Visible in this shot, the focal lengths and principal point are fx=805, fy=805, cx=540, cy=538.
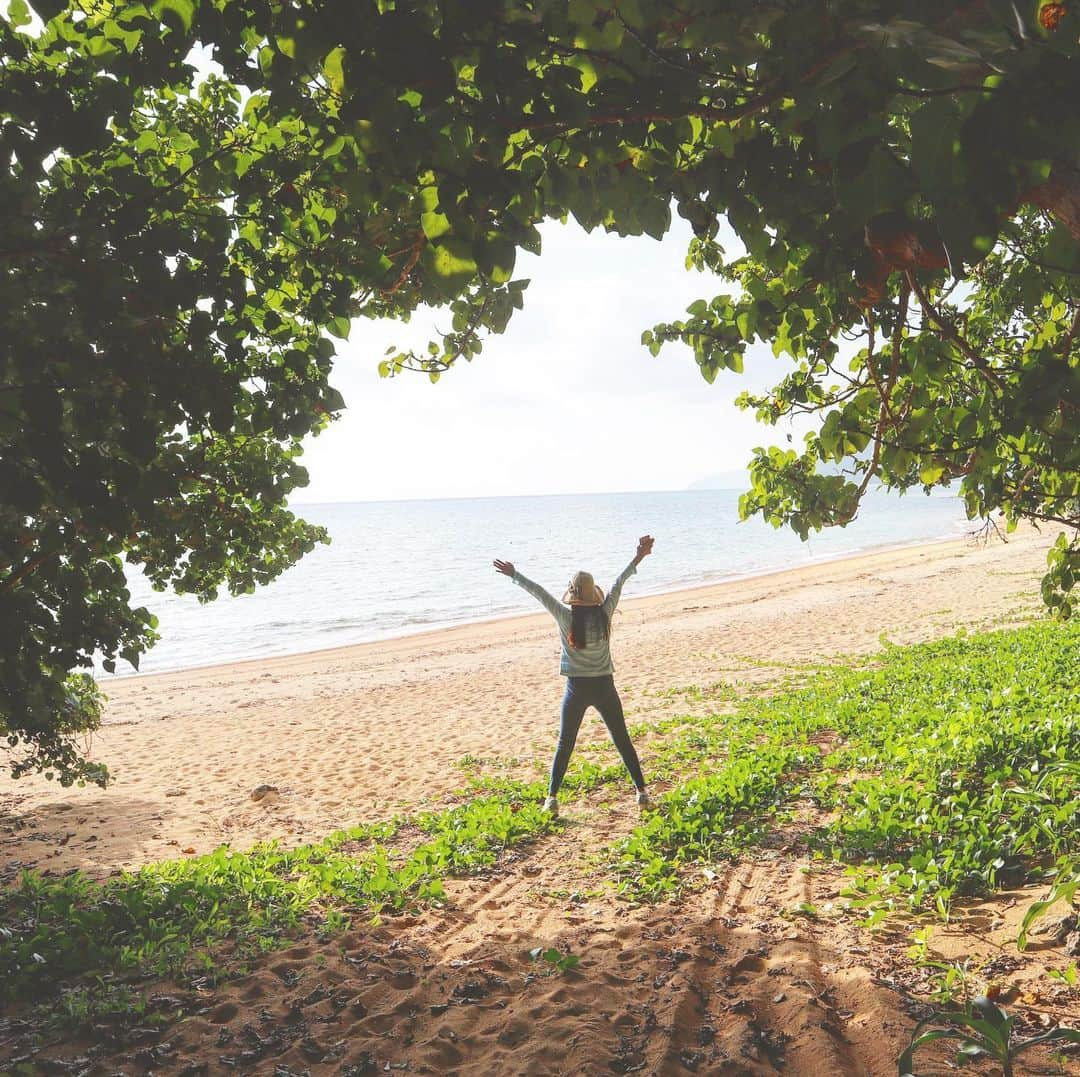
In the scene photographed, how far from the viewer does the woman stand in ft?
23.3

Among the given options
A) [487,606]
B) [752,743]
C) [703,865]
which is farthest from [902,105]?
[487,606]

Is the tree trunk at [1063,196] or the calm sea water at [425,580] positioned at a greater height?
the tree trunk at [1063,196]

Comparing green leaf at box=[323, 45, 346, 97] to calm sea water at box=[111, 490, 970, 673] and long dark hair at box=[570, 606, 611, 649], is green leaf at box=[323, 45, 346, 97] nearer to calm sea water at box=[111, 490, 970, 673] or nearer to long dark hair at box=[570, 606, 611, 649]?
long dark hair at box=[570, 606, 611, 649]

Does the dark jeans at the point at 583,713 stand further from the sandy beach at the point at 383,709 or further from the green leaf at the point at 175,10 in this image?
the green leaf at the point at 175,10

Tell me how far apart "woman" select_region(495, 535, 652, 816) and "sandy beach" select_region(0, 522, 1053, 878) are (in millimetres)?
2575

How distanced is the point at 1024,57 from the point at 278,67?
1833 millimetres

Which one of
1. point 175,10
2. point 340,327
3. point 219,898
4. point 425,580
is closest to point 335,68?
point 175,10

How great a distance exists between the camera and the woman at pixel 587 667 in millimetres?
7102

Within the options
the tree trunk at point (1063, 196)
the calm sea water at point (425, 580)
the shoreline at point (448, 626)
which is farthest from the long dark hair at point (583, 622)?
the shoreline at point (448, 626)

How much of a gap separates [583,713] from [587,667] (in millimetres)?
403

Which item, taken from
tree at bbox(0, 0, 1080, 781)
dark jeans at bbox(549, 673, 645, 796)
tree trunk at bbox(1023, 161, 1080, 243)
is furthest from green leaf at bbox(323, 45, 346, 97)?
dark jeans at bbox(549, 673, 645, 796)

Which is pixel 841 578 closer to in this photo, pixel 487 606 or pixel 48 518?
pixel 487 606

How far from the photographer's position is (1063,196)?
2002 millimetres

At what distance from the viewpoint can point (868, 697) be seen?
32.8ft
